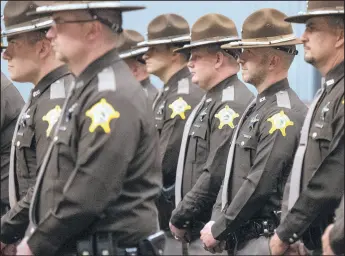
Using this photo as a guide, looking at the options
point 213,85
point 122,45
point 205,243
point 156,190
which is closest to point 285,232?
point 156,190

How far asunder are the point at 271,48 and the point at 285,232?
5.43 feet

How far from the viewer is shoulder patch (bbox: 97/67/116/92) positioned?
19.0 feet

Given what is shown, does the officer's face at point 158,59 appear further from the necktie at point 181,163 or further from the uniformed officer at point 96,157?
the uniformed officer at point 96,157

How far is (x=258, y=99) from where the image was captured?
25.2 ft

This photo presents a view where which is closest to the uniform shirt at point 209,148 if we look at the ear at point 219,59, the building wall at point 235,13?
the ear at point 219,59

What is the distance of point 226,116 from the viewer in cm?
814

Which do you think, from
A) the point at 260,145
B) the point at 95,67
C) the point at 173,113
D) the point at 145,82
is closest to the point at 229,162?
the point at 260,145

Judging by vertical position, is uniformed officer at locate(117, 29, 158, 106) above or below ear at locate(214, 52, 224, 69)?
below

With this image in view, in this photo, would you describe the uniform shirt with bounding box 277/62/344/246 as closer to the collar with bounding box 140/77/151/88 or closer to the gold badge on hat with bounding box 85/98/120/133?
the gold badge on hat with bounding box 85/98/120/133

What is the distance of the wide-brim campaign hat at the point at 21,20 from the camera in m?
6.94

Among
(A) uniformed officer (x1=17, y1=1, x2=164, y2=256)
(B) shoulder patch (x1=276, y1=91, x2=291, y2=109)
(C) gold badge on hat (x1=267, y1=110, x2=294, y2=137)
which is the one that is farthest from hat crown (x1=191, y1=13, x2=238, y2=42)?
(A) uniformed officer (x1=17, y1=1, x2=164, y2=256)

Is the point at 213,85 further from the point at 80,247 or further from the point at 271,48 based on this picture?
the point at 80,247

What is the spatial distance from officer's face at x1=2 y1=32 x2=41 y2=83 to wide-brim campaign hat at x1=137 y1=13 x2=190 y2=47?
9.67 ft

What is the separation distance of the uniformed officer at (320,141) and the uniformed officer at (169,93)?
273cm
